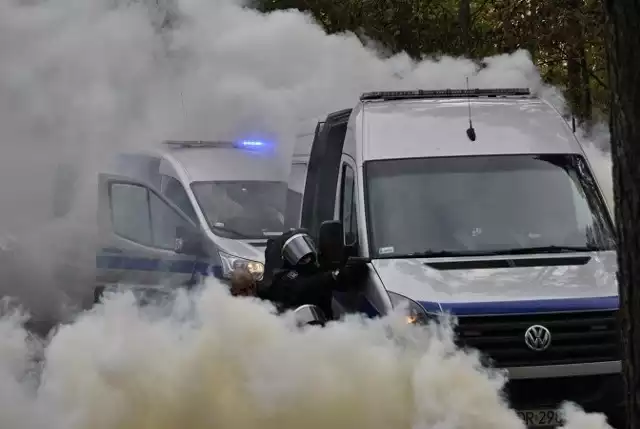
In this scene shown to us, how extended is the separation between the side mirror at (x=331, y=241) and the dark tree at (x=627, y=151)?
11.6 ft

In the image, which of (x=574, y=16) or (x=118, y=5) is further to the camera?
(x=574, y=16)

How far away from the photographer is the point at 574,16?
13172mm

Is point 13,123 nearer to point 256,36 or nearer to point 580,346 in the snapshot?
point 256,36

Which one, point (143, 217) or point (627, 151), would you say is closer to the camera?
point (627, 151)

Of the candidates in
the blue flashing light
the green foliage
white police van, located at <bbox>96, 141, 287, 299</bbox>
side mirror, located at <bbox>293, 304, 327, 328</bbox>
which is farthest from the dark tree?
Result: the green foliage

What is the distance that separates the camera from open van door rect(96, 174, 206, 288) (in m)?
10.1

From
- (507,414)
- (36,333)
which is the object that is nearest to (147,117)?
(36,333)

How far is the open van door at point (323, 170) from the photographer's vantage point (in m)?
8.04

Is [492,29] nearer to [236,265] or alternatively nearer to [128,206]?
[128,206]

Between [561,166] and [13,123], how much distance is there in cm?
515

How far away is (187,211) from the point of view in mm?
10672

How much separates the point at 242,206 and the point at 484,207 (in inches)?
184

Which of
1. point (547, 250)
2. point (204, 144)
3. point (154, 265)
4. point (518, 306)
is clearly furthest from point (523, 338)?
point (204, 144)

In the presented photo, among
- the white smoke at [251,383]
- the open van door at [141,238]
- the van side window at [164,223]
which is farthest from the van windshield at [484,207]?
the van side window at [164,223]
